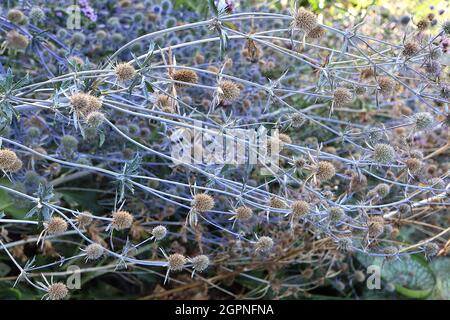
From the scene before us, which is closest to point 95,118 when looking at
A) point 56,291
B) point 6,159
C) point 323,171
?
point 6,159

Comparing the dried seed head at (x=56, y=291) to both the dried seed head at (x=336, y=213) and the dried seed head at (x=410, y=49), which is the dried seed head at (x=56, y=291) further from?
the dried seed head at (x=410, y=49)

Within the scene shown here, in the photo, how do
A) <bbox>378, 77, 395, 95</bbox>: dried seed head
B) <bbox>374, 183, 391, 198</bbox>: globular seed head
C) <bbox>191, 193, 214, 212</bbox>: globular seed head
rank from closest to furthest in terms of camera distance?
1. <bbox>191, 193, 214, 212</bbox>: globular seed head
2. <bbox>378, 77, 395, 95</bbox>: dried seed head
3. <bbox>374, 183, 391, 198</bbox>: globular seed head

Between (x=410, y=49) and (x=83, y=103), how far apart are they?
608 millimetres

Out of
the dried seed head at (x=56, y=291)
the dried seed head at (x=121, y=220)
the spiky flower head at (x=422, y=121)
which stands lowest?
the dried seed head at (x=56, y=291)

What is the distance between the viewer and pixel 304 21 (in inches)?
41.2

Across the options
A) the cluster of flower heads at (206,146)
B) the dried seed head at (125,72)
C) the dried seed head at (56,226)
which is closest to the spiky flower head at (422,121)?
the cluster of flower heads at (206,146)

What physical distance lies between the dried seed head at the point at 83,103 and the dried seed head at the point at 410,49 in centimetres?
58

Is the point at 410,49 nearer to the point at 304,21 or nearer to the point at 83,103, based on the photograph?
the point at 304,21

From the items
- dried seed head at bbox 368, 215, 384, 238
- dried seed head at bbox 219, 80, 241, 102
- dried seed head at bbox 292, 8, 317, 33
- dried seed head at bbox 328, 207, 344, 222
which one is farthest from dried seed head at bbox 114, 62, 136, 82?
dried seed head at bbox 368, 215, 384, 238

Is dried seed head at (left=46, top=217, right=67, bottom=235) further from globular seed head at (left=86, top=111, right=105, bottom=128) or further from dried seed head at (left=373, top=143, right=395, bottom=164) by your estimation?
dried seed head at (left=373, top=143, right=395, bottom=164)

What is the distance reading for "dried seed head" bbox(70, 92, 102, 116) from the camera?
96 centimetres

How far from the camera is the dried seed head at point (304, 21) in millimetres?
1048
